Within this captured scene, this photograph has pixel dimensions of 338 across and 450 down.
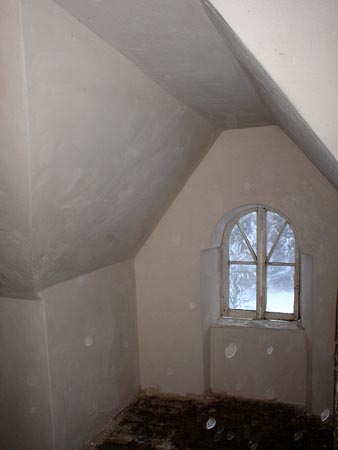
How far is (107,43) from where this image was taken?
7.28 ft

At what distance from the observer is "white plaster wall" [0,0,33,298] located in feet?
5.97

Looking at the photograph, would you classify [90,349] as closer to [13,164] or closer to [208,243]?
[208,243]

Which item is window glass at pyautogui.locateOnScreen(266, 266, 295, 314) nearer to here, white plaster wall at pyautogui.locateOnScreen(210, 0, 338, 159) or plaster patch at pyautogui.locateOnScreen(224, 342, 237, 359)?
plaster patch at pyautogui.locateOnScreen(224, 342, 237, 359)

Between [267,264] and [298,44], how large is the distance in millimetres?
3400

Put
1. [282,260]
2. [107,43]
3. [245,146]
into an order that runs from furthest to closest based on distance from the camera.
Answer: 1. [282,260]
2. [245,146]
3. [107,43]

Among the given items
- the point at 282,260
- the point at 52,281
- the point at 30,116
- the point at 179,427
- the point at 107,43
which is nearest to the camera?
the point at 30,116

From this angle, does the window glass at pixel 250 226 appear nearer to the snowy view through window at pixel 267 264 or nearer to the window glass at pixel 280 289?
the snowy view through window at pixel 267 264

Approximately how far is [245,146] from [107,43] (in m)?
2.38

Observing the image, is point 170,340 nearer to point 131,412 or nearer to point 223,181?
point 131,412

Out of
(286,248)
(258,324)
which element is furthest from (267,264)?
(258,324)

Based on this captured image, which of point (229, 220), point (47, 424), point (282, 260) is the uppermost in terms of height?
point (229, 220)

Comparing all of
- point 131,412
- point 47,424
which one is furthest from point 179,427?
point 47,424

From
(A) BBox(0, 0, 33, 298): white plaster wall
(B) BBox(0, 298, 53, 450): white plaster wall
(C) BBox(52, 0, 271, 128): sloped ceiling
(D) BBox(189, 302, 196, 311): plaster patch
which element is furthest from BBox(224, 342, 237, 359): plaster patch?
(C) BBox(52, 0, 271, 128): sloped ceiling

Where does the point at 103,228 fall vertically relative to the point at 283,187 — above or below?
below
